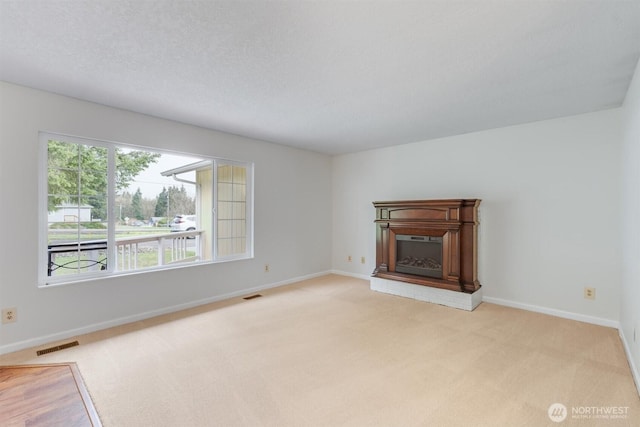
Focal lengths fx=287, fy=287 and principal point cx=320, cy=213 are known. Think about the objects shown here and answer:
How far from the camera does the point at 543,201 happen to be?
11.4 ft

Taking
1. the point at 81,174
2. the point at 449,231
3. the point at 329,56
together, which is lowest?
the point at 449,231

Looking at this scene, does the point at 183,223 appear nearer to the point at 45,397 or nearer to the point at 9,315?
the point at 9,315

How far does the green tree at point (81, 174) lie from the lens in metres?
2.81

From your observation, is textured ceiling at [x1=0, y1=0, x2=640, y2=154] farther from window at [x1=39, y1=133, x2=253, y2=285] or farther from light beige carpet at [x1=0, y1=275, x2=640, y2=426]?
light beige carpet at [x1=0, y1=275, x2=640, y2=426]

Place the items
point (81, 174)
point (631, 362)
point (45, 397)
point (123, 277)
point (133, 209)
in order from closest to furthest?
point (45, 397) < point (631, 362) < point (81, 174) < point (123, 277) < point (133, 209)

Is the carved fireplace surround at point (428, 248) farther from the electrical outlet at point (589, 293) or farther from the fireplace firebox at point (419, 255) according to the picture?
the electrical outlet at point (589, 293)

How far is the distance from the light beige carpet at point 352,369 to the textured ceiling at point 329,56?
2333 mm

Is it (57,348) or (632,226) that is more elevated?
(632,226)

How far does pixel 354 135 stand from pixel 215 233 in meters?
2.44

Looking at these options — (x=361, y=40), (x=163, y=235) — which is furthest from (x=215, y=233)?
(x=361, y=40)

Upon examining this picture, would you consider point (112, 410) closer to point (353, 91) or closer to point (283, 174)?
point (353, 91)

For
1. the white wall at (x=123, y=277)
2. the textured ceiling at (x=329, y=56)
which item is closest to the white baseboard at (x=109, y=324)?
the white wall at (x=123, y=277)

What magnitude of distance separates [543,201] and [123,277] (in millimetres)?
4943

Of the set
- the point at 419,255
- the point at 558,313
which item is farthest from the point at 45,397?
the point at 558,313
